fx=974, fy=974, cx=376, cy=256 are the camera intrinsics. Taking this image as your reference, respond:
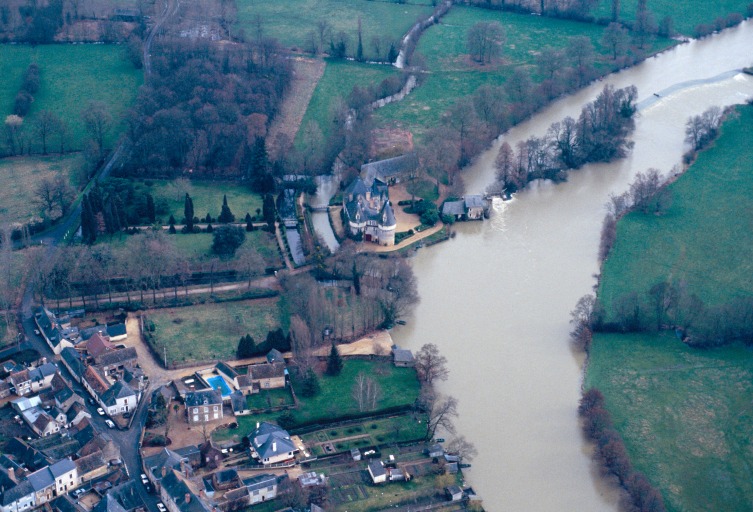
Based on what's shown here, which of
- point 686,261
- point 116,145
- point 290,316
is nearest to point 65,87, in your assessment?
point 116,145

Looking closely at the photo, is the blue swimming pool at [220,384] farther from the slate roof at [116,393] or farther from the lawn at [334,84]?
the lawn at [334,84]

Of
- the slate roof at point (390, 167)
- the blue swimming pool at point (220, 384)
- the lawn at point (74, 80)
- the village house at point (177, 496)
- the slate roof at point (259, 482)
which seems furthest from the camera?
the lawn at point (74, 80)

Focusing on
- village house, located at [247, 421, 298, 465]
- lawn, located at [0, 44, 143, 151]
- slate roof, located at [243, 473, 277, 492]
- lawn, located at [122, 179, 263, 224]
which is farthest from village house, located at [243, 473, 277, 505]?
lawn, located at [0, 44, 143, 151]

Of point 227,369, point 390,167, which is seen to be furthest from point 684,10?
point 227,369

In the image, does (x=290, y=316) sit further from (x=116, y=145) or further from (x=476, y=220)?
(x=116, y=145)

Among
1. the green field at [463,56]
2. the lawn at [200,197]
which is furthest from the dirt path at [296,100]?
the green field at [463,56]

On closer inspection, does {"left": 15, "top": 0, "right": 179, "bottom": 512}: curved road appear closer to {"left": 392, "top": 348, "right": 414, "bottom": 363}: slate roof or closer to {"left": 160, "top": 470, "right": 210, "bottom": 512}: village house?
{"left": 160, "top": 470, "right": 210, "bottom": 512}: village house

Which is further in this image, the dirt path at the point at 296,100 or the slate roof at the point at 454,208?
the dirt path at the point at 296,100
